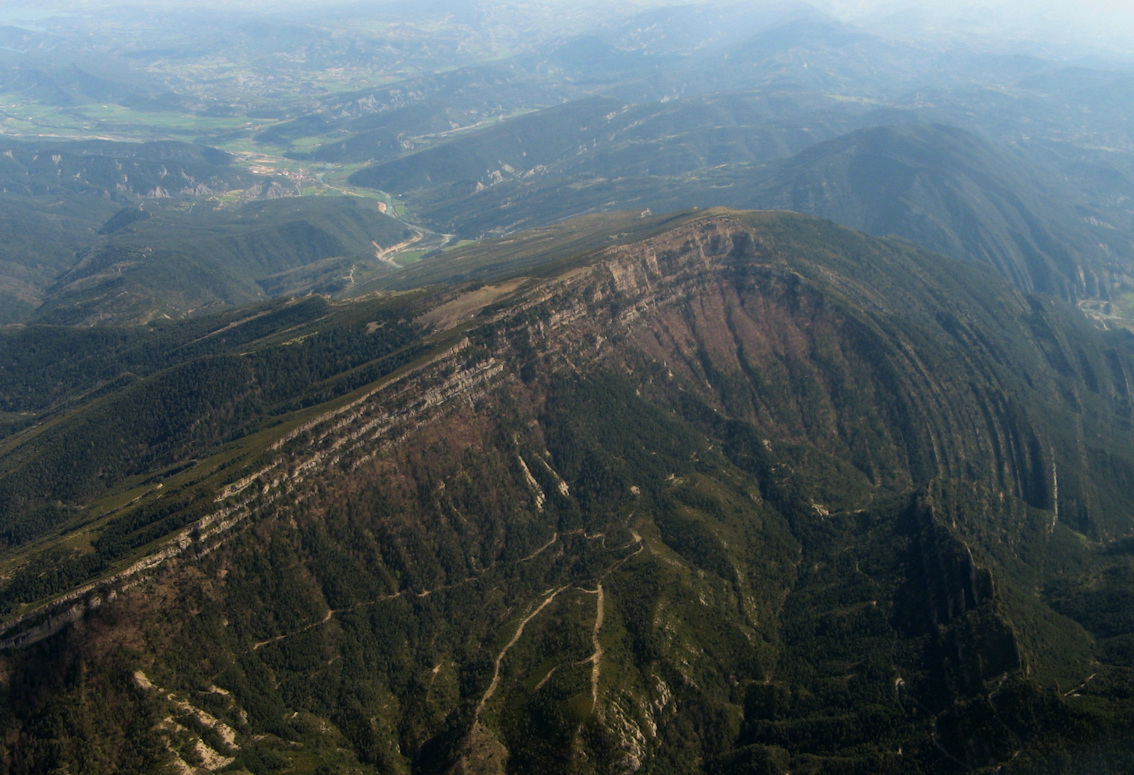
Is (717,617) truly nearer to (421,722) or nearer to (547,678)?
(547,678)

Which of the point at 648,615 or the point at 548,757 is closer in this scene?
the point at 548,757

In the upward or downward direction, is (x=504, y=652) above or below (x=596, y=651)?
below

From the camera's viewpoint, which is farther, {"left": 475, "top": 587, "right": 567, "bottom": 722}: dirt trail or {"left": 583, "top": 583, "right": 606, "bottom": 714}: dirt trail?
{"left": 475, "top": 587, "right": 567, "bottom": 722}: dirt trail

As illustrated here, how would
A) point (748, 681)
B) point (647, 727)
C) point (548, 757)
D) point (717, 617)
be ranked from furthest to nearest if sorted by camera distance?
1. point (717, 617)
2. point (748, 681)
3. point (647, 727)
4. point (548, 757)

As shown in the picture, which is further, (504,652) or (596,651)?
(504,652)

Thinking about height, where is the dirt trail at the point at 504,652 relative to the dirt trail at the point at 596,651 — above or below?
below

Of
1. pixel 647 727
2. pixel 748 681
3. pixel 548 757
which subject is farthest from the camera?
pixel 748 681

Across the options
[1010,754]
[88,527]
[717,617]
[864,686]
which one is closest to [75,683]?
[88,527]

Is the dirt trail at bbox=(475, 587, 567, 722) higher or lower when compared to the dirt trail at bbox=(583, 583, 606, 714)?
lower

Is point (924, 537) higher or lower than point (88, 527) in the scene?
lower

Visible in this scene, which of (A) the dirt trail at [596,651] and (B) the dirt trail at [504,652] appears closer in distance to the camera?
(A) the dirt trail at [596,651]

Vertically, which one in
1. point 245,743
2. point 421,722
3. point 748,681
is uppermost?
point 245,743
